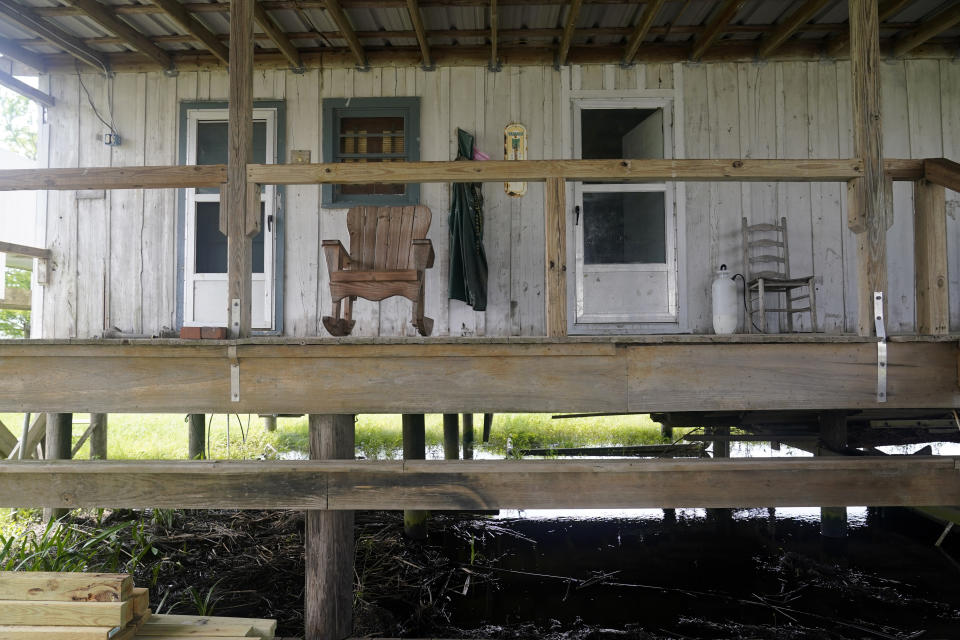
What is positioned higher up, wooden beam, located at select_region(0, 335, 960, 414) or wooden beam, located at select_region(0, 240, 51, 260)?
wooden beam, located at select_region(0, 240, 51, 260)

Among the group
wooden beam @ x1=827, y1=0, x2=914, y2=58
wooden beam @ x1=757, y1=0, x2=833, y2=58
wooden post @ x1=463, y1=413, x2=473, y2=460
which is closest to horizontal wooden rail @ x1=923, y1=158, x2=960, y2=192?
wooden beam @ x1=757, y1=0, x2=833, y2=58

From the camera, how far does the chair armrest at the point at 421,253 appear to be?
11.2 feet

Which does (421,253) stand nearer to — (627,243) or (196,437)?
(627,243)

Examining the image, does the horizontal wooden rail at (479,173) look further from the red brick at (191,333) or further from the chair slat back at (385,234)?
the chair slat back at (385,234)

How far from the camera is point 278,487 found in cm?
219

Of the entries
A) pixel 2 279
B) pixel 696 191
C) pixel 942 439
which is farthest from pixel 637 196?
pixel 2 279

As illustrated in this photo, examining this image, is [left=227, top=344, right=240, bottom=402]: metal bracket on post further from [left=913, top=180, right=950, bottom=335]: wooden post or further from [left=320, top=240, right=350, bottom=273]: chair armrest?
[left=913, top=180, right=950, bottom=335]: wooden post

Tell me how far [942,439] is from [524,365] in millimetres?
3735

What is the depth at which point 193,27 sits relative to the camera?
→ 13.1 feet

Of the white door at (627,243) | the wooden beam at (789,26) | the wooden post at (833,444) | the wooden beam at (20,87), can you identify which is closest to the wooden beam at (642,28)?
the white door at (627,243)

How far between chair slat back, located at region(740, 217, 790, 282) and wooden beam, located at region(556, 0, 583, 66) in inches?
72.8

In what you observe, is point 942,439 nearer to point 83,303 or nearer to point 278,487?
point 278,487

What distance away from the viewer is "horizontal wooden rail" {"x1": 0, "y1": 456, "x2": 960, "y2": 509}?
2158 millimetres

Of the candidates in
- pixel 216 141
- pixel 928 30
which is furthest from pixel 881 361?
pixel 216 141
